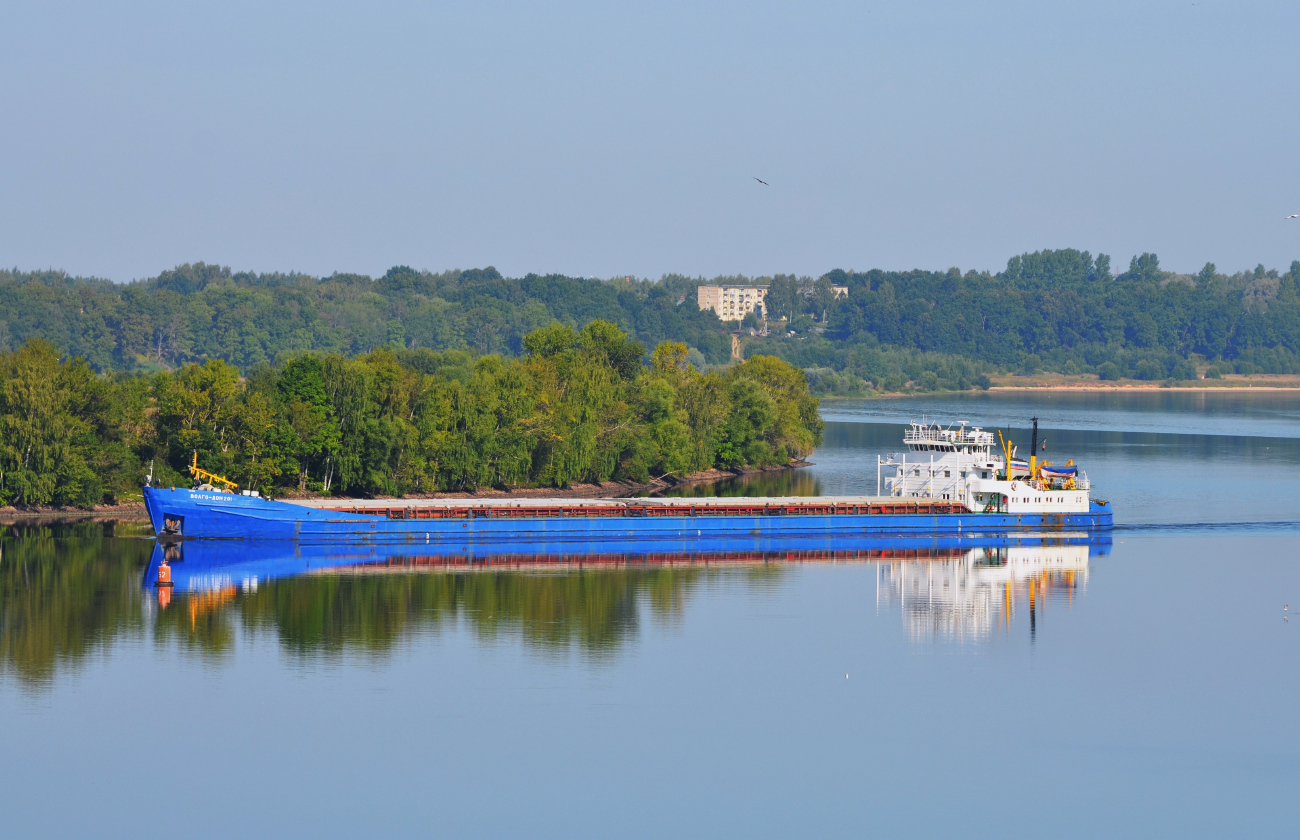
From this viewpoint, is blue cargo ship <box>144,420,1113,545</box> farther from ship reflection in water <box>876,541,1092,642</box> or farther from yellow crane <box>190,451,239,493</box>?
ship reflection in water <box>876,541,1092,642</box>

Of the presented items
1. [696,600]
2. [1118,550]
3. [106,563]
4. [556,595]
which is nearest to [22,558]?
[106,563]

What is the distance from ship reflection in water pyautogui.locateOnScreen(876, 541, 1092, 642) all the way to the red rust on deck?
452 centimetres

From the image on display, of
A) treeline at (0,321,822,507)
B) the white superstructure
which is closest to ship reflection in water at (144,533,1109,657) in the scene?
the white superstructure

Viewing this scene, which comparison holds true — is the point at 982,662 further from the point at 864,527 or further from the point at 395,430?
the point at 395,430

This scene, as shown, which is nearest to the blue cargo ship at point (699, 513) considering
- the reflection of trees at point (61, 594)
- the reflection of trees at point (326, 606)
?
the reflection of trees at point (61, 594)

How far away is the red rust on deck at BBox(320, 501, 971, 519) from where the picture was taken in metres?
74.7

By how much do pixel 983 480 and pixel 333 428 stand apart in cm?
3457

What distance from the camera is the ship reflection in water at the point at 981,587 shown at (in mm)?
57531

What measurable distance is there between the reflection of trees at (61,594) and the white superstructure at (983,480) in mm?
36437

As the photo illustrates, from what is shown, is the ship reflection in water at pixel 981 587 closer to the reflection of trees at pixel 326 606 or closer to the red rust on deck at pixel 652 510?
the red rust on deck at pixel 652 510

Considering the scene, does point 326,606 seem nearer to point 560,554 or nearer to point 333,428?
point 560,554

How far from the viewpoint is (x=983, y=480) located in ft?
258

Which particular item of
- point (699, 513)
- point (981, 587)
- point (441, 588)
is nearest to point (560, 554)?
point (699, 513)

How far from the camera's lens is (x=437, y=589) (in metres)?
61.1
